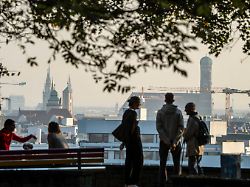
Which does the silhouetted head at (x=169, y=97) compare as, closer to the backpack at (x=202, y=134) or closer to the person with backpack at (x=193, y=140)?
the person with backpack at (x=193, y=140)

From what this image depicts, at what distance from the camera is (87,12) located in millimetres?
10281

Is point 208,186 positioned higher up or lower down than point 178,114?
lower down

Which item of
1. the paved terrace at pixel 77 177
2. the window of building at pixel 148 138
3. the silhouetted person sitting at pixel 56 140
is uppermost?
the window of building at pixel 148 138

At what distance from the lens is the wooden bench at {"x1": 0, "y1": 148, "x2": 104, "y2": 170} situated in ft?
54.2

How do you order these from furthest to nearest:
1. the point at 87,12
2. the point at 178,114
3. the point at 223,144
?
the point at 223,144 < the point at 178,114 < the point at 87,12

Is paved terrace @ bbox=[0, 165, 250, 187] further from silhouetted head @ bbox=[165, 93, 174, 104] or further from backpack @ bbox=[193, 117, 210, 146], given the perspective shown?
silhouetted head @ bbox=[165, 93, 174, 104]

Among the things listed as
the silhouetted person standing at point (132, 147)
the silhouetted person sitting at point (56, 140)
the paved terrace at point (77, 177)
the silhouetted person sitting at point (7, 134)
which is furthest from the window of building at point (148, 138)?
the silhouetted person standing at point (132, 147)

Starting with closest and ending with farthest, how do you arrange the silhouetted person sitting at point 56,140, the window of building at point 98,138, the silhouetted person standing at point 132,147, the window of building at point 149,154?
the silhouetted person standing at point 132,147, the silhouetted person sitting at point 56,140, the window of building at point 149,154, the window of building at point 98,138

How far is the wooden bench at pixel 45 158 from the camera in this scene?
16516 mm

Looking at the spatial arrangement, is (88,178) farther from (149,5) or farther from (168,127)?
(149,5)

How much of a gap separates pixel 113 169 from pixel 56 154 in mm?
1536

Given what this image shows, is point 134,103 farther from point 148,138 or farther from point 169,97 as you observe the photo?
point 148,138

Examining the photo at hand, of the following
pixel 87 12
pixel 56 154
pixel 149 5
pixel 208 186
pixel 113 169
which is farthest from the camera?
pixel 113 169

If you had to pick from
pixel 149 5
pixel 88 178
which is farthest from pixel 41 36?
pixel 88 178
